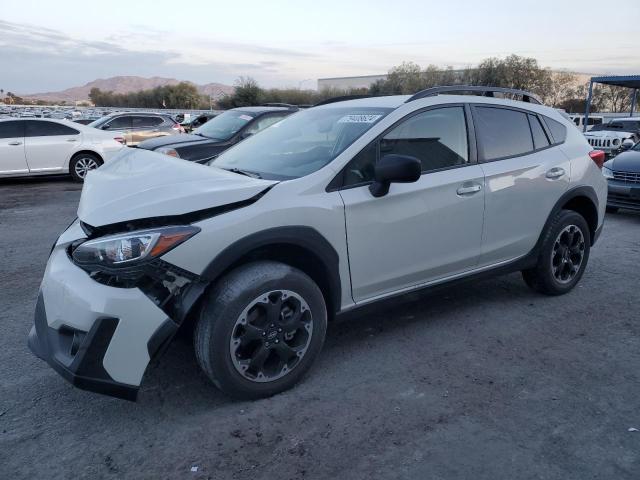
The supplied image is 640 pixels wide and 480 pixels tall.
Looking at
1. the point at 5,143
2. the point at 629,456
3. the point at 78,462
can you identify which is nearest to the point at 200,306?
the point at 78,462

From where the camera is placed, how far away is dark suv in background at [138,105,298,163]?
9.01 meters

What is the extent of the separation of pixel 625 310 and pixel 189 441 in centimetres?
369

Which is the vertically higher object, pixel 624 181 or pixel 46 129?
pixel 46 129

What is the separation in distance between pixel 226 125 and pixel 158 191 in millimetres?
7674

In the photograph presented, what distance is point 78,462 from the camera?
257cm

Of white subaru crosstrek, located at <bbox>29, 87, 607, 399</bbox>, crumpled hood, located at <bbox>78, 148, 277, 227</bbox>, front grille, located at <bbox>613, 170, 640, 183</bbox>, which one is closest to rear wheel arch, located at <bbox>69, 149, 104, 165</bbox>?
white subaru crosstrek, located at <bbox>29, 87, 607, 399</bbox>

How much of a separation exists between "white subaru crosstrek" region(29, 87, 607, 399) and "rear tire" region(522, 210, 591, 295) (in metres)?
0.03

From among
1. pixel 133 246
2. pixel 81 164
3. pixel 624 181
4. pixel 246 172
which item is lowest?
pixel 624 181

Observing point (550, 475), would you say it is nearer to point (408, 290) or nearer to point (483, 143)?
point (408, 290)

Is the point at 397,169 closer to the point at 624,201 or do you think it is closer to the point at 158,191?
the point at 158,191

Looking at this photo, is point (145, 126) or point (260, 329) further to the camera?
point (145, 126)

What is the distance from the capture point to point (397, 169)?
3186 mm

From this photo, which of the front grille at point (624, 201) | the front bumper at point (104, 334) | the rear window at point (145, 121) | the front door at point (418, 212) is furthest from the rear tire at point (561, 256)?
the rear window at point (145, 121)

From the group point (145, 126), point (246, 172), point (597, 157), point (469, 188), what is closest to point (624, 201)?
point (597, 157)
